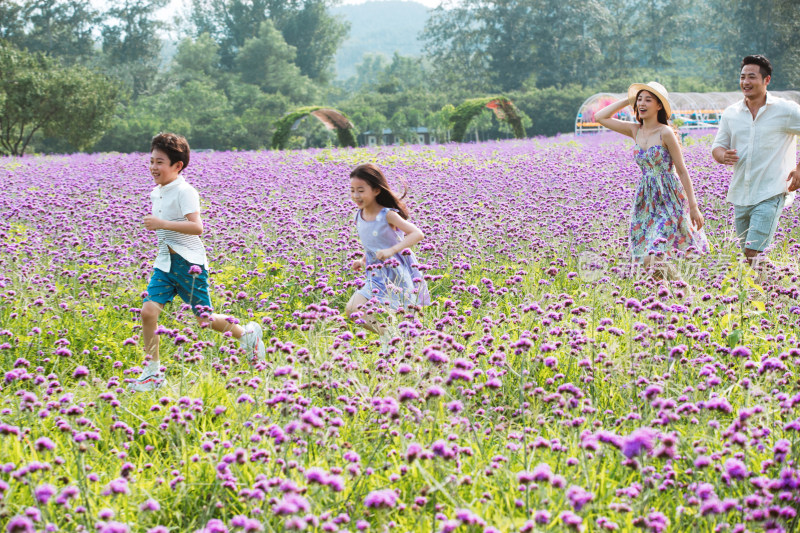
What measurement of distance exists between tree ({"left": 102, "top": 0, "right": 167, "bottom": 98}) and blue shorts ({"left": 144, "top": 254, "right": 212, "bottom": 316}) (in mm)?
70541

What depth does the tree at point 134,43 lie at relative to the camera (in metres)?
71.0

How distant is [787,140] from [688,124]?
113 ft

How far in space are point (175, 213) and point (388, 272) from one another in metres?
1.45

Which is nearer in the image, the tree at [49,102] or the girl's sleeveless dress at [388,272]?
the girl's sleeveless dress at [388,272]

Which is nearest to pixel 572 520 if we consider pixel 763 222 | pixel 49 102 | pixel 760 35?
pixel 763 222

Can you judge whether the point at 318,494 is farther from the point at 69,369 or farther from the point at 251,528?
the point at 69,369

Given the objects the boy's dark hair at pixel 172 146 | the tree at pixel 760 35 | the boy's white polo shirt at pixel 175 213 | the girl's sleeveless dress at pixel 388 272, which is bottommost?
the girl's sleeveless dress at pixel 388 272

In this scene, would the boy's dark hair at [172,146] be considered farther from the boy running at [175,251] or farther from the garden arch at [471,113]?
the garden arch at [471,113]

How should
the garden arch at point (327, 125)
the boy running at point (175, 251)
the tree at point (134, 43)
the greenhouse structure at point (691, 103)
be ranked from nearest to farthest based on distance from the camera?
1. the boy running at point (175, 251)
2. the garden arch at point (327, 125)
3. the greenhouse structure at point (691, 103)
4. the tree at point (134, 43)

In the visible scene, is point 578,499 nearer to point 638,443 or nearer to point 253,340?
point 638,443

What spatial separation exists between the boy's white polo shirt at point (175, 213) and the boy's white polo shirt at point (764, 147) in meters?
4.29

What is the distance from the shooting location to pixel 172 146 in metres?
4.95

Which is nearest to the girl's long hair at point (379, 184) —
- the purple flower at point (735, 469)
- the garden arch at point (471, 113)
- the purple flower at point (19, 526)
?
the purple flower at point (735, 469)

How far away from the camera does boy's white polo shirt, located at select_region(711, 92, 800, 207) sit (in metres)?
6.16
